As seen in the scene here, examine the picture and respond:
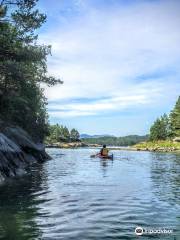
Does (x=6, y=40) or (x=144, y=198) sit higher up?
(x=6, y=40)

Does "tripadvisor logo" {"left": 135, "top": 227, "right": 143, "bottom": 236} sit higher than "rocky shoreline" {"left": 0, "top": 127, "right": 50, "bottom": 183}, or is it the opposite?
"rocky shoreline" {"left": 0, "top": 127, "right": 50, "bottom": 183}

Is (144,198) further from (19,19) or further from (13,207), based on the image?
(19,19)

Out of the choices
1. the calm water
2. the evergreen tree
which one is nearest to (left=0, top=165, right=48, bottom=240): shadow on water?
the calm water

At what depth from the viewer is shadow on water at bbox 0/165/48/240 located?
13.3m

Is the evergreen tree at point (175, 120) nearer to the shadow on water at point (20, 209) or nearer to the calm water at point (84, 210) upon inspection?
the calm water at point (84, 210)

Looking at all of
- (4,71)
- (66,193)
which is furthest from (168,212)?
(4,71)

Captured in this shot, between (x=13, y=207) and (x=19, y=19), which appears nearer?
(x=13, y=207)

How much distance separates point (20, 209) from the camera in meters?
17.2

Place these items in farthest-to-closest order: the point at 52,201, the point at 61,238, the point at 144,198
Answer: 1. the point at 144,198
2. the point at 52,201
3. the point at 61,238

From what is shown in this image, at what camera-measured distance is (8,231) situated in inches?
528

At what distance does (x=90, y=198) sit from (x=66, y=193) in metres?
2.34

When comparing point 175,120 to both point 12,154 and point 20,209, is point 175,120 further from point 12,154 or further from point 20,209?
point 20,209

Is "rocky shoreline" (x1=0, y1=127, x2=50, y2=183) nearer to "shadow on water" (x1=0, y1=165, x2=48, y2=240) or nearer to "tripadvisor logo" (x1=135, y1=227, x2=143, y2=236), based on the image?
"shadow on water" (x1=0, y1=165, x2=48, y2=240)

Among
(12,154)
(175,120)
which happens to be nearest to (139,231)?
(12,154)
